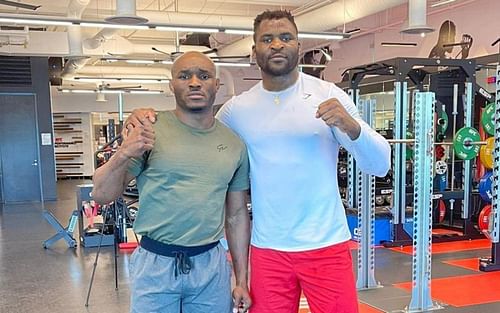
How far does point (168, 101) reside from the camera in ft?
60.1

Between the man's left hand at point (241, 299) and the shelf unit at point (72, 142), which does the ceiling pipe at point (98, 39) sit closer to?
the shelf unit at point (72, 142)

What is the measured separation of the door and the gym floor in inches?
180

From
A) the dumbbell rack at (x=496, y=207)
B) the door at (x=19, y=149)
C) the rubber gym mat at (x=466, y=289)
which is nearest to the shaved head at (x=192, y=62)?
the rubber gym mat at (x=466, y=289)

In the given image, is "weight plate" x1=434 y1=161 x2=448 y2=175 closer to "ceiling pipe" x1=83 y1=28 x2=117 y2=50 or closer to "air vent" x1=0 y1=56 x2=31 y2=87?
"ceiling pipe" x1=83 y1=28 x2=117 y2=50

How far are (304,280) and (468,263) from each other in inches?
167

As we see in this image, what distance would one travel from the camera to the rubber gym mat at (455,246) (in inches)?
236

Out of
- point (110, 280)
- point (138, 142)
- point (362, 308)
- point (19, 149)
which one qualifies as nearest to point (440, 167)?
point (362, 308)

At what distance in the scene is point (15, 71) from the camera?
1105 cm

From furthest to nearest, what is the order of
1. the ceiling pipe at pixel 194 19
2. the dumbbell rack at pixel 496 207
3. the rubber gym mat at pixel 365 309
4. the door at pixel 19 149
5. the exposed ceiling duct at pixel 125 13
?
the door at pixel 19 149 → the ceiling pipe at pixel 194 19 → the exposed ceiling duct at pixel 125 13 → the dumbbell rack at pixel 496 207 → the rubber gym mat at pixel 365 309

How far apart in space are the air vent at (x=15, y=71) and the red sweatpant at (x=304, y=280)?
10878 millimetres

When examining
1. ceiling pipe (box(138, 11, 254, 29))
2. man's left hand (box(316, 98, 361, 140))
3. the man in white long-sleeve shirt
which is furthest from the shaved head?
ceiling pipe (box(138, 11, 254, 29))

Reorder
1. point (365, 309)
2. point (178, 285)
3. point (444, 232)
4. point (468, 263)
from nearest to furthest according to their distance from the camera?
point (178, 285) < point (365, 309) < point (468, 263) < point (444, 232)

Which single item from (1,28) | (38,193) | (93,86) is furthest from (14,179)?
(93,86)

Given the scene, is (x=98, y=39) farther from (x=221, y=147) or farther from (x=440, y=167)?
(x=221, y=147)
